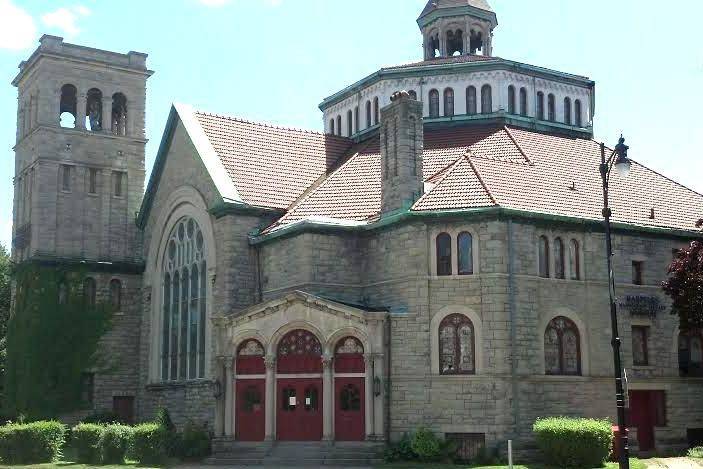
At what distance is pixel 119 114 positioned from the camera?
51469 millimetres

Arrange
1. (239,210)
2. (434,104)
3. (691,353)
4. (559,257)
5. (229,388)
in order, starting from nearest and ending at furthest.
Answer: (559,257), (229,388), (691,353), (239,210), (434,104)

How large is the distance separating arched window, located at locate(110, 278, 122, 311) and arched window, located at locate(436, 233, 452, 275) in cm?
1937

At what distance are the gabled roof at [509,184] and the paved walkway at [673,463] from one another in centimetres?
814

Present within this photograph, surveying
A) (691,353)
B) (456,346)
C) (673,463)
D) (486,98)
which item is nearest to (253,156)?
(486,98)

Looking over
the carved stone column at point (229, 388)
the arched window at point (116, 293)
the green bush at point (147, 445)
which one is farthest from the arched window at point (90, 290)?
the carved stone column at point (229, 388)

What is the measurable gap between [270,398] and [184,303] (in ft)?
32.4

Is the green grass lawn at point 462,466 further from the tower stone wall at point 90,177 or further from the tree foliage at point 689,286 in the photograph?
the tower stone wall at point 90,177

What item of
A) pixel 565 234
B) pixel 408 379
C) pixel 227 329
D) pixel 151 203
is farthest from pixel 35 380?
pixel 565 234

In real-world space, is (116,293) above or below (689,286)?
above

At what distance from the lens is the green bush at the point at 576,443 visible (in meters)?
29.2

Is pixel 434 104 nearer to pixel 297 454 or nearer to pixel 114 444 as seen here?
pixel 297 454

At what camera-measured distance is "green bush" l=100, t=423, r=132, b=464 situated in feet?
112

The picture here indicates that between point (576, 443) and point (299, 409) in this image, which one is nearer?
point (576, 443)

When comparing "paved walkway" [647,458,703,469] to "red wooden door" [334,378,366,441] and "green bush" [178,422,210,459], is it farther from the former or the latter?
"green bush" [178,422,210,459]
